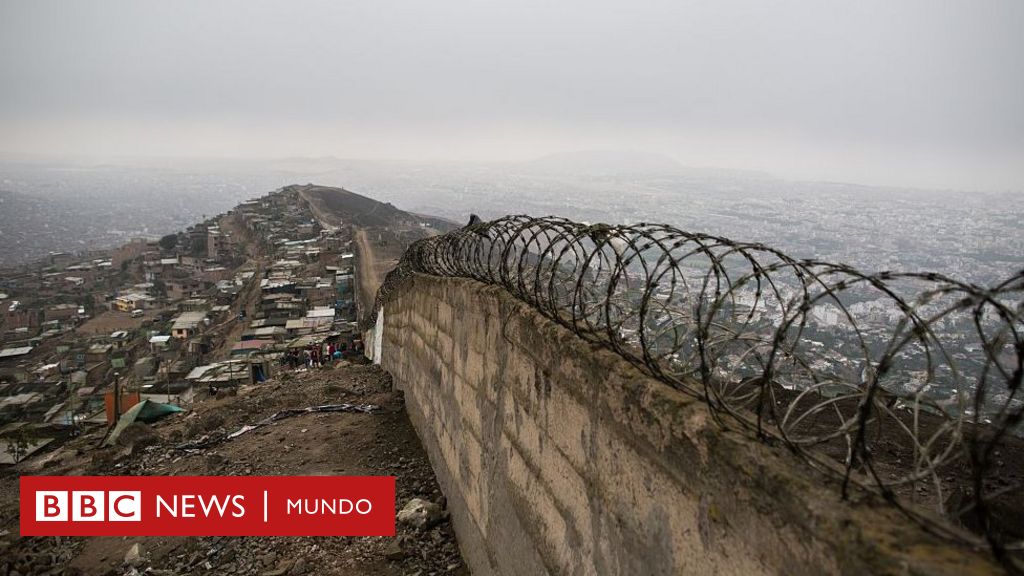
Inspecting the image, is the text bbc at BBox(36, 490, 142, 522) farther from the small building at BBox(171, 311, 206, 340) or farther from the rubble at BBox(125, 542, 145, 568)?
the small building at BBox(171, 311, 206, 340)

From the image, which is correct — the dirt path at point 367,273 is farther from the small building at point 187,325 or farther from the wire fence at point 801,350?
the wire fence at point 801,350

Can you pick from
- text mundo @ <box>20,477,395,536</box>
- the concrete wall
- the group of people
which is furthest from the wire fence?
the group of people

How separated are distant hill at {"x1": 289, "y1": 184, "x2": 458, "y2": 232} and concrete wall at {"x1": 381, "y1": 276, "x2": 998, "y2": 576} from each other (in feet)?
170

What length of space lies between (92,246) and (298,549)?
130220mm

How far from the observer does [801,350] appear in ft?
12.1

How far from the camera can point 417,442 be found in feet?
21.4

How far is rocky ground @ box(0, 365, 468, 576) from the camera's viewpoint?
463 cm

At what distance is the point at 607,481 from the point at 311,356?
56.1ft

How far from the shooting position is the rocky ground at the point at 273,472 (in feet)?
15.2

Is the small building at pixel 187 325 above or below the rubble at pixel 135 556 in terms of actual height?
below

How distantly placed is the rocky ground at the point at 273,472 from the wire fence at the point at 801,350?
2.24m

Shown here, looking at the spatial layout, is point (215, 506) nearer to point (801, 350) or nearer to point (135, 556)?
point (135, 556)

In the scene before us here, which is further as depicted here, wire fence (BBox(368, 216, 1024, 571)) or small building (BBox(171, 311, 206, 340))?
small building (BBox(171, 311, 206, 340))

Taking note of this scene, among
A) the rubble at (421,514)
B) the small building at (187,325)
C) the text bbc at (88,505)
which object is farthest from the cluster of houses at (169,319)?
the rubble at (421,514)
